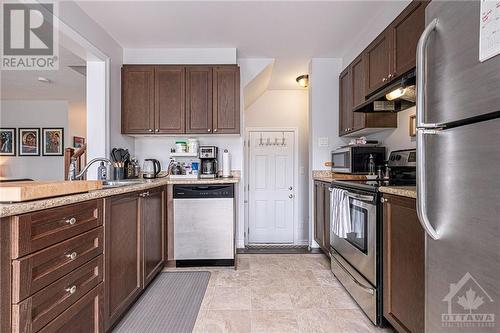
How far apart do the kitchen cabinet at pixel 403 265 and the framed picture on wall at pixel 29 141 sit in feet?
21.8

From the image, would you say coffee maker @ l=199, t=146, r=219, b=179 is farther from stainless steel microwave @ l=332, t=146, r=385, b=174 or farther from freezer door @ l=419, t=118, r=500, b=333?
freezer door @ l=419, t=118, r=500, b=333

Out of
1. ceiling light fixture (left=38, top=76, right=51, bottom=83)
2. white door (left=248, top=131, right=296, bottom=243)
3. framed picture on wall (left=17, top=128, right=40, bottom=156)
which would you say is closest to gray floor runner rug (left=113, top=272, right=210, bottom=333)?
white door (left=248, top=131, right=296, bottom=243)

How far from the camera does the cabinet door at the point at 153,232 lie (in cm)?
225

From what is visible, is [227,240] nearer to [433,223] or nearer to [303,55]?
[433,223]

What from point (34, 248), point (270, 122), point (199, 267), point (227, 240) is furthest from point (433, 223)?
→ point (270, 122)

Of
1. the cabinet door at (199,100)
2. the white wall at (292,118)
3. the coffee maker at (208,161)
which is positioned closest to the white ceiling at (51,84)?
the cabinet door at (199,100)

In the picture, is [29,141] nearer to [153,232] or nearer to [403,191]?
[153,232]

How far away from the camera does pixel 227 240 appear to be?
2.86 metres

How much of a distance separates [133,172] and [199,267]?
1.38 metres

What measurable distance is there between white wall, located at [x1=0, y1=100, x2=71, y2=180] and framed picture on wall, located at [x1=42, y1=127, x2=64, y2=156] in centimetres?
8

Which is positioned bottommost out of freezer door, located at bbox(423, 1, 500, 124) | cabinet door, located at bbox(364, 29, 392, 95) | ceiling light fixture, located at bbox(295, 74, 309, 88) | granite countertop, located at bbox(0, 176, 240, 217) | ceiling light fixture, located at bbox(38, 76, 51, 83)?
granite countertop, located at bbox(0, 176, 240, 217)

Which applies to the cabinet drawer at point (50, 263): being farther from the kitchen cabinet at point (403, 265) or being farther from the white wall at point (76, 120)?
the white wall at point (76, 120)

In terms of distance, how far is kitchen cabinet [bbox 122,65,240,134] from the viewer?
10.4 feet

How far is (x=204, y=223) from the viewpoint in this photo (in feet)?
9.40
